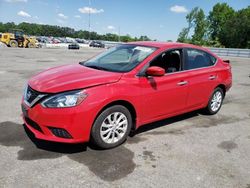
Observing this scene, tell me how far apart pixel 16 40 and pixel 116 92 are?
31.9 meters

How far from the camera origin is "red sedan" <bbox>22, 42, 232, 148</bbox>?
12.1 feet

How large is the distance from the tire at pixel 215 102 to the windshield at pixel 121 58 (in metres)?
2.08

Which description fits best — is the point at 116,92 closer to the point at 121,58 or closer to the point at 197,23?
the point at 121,58

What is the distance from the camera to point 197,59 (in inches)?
219

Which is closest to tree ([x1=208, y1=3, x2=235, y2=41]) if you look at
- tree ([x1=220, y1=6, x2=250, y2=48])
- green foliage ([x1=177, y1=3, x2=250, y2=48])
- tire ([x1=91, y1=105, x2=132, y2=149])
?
green foliage ([x1=177, y1=3, x2=250, y2=48])

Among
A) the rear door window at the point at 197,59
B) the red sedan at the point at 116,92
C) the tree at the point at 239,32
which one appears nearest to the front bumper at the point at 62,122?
the red sedan at the point at 116,92

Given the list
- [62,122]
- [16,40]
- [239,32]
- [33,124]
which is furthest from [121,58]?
[239,32]

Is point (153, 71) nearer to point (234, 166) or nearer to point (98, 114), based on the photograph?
point (98, 114)

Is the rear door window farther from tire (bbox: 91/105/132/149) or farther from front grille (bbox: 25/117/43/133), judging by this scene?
front grille (bbox: 25/117/43/133)

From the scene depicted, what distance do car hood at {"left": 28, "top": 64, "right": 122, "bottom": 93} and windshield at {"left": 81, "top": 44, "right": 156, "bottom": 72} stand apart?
0.30m

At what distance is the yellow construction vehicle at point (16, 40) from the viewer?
32.0 meters

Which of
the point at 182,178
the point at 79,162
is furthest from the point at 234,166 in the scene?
the point at 79,162

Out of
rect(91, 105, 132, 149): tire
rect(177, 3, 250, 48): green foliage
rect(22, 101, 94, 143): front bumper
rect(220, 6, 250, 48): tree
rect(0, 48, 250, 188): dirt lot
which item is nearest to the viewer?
rect(0, 48, 250, 188): dirt lot

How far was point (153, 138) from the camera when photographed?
468 centimetres
